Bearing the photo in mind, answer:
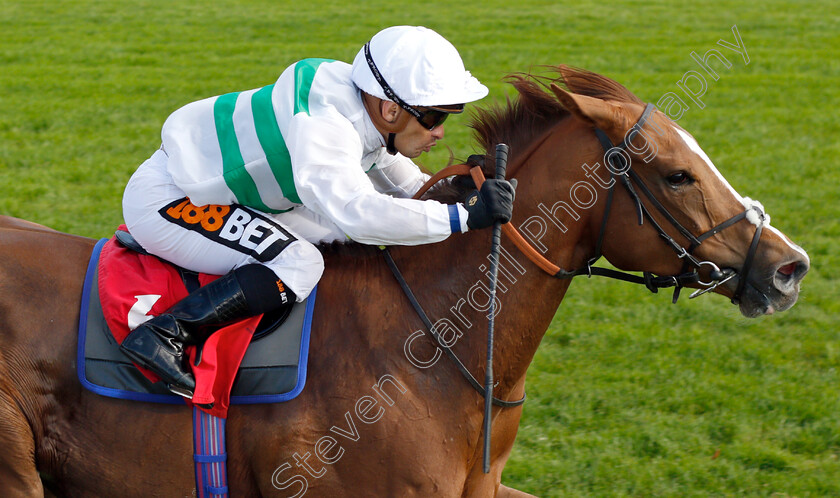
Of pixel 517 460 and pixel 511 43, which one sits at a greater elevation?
pixel 517 460

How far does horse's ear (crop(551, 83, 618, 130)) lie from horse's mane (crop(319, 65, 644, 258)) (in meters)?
0.16

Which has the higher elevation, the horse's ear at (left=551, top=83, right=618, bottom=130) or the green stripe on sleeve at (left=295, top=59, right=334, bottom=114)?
the horse's ear at (left=551, top=83, right=618, bottom=130)

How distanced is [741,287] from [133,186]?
91.9 inches

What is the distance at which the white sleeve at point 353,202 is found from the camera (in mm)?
2957

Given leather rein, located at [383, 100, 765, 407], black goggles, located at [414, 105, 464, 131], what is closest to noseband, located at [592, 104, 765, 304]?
leather rein, located at [383, 100, 765, 407]

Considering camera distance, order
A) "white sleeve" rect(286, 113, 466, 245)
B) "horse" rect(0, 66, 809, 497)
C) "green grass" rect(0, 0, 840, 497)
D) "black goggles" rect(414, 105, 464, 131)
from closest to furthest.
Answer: "white sleeve" rect(286, 113, 466, 245) < "horse" rect(0, 66, 809, 497) < "black goggles" rect(414, 105, 464, 131) < "green grass" rect(0, 0, 840, 497)

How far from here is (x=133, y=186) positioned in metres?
3.41

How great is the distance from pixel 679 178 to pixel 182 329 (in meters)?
1.85

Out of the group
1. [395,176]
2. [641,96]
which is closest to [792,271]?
[395,176]

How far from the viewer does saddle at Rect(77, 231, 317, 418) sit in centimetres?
309

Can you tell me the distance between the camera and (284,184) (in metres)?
3.23

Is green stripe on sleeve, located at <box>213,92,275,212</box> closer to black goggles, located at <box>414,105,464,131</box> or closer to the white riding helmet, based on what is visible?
the white riding helmet

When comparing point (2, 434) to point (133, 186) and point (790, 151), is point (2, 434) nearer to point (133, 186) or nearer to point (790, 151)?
point (133, 186)

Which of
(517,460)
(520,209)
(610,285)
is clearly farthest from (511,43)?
(520,209)
